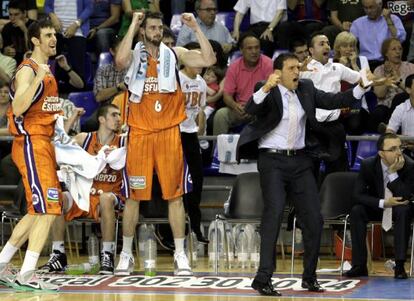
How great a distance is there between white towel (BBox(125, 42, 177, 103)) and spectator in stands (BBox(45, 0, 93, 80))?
179 inches

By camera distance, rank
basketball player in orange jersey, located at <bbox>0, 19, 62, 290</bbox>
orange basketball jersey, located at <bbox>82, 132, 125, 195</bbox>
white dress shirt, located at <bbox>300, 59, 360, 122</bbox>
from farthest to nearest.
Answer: white dress shirt, located at <bbox>300, 59, 360, 122</bbox>
orange basketball jersey, located at <bbox>82, 132, 125, 195</bbox>
basketball player in orange jersey, located at <bbox>0, 19, 62, 290</bbox>

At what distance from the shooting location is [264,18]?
16359mm

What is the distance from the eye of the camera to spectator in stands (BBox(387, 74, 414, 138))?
43.8 ft

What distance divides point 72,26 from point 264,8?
2.61 metres

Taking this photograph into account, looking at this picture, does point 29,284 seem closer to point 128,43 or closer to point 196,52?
point 128,43

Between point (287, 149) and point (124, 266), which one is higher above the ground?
point (287, 149)

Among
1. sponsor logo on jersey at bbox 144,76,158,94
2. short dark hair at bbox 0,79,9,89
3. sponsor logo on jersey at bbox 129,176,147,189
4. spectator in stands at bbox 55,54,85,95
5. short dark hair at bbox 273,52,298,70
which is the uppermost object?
spectator in stands at bbox 55,54,85,95

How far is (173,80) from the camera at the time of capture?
473 inches

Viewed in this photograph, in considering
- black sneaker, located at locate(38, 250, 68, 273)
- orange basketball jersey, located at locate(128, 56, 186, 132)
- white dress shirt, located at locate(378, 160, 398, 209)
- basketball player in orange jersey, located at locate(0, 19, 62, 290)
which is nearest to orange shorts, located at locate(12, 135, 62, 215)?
basketball player in orange jersey, located at locate(0, 19, 62, 290)

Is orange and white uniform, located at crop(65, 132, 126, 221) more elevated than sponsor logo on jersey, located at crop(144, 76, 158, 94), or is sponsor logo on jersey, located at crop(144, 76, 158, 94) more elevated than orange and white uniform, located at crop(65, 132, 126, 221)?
sponsor logo on jersey, located at crop(144, 76, 158, 94)

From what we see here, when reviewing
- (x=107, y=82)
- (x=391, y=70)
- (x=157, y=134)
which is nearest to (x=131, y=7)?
(x=107, y=82)

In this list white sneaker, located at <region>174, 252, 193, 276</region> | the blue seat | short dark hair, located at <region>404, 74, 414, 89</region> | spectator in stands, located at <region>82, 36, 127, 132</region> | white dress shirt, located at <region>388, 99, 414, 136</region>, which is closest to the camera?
white sneaker, located at <region>174, 252, 193, 276</region>

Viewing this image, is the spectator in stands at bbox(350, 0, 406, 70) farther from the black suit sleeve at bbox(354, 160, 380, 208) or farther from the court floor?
the court floor

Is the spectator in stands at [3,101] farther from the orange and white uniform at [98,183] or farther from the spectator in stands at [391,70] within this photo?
the spectator in stands at [391,70]
